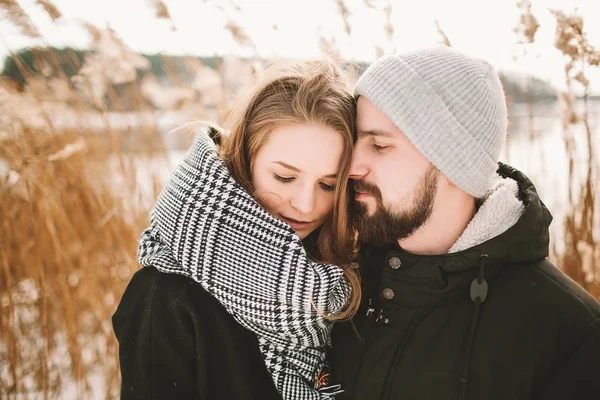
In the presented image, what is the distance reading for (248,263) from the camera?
147 centimetres

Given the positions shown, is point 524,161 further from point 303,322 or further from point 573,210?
point 303,322

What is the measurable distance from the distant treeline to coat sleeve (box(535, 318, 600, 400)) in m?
1.25

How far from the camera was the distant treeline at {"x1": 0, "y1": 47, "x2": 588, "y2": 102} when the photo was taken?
2.12 m

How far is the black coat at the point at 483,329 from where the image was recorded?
51.6 inches

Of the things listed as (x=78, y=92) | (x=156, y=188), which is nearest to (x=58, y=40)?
(x=78, y=92)

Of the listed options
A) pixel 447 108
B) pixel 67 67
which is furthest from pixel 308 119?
pixel 67 67

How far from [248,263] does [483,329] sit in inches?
27.5

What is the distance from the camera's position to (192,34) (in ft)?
7.39

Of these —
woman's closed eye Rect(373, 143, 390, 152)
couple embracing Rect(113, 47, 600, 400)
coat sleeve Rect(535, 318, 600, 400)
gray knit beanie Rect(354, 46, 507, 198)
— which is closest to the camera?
coat sleeve Rect(535, 318, 600, 400)

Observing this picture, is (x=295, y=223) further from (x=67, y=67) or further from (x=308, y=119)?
(x=67, y=67)

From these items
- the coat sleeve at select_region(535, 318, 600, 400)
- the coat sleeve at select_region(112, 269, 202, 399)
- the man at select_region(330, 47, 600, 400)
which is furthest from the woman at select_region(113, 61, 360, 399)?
the coat sleeve at select_region(535, 318, 600, 400)

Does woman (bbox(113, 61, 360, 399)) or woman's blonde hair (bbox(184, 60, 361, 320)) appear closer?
woman (bbox(113, 61, 360, 399))

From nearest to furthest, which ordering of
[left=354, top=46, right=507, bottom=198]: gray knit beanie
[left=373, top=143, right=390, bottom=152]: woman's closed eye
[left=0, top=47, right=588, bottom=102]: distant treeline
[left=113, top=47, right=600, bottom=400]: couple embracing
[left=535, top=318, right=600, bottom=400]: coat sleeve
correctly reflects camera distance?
[left=535, top=318, right=600, bottom=400]: coat sleeve
[left=113, top=47, right=600, bottom=400]: couple embracing
[left=354, top=46, right=507, bottom=198]: gray knit beanie
[left=373, top=143, right=390, bottom=152]: woman's closed eye
[left=0, top=47, right=588, bottom=102]: distant treeline

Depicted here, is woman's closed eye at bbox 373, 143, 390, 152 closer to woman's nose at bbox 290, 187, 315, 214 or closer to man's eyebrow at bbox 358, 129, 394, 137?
man's eyebrow at bbox 358, 129, 394, 137
